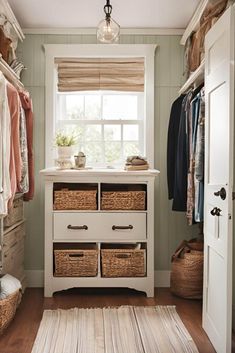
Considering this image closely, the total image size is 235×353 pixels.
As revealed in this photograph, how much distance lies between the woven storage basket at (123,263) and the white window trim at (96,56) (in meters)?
1.01

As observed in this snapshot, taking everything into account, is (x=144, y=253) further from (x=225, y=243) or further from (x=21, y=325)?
(x=225, y=243)

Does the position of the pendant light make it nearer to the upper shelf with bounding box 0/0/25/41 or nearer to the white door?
the white door

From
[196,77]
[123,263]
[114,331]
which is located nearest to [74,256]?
[123,263]

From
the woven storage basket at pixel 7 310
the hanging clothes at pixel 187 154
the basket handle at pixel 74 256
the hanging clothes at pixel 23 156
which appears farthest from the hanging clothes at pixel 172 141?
the woven storage basket at pixel 7 310

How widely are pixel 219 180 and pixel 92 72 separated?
232 centimetres

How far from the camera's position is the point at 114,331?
3283 mm

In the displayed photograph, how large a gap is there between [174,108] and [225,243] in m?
2.15

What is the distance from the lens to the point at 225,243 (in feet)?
8.79

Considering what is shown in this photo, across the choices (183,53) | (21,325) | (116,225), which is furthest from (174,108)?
(21,325)

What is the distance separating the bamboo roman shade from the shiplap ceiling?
1.12 ft

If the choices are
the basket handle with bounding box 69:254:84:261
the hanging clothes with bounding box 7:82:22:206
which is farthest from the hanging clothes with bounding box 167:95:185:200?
the hanging clothes with bounding box 7:82:22:206

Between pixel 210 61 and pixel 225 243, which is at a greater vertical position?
pixel 210 61

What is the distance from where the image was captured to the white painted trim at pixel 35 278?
4645 millimetres

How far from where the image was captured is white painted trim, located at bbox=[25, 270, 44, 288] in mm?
4645
